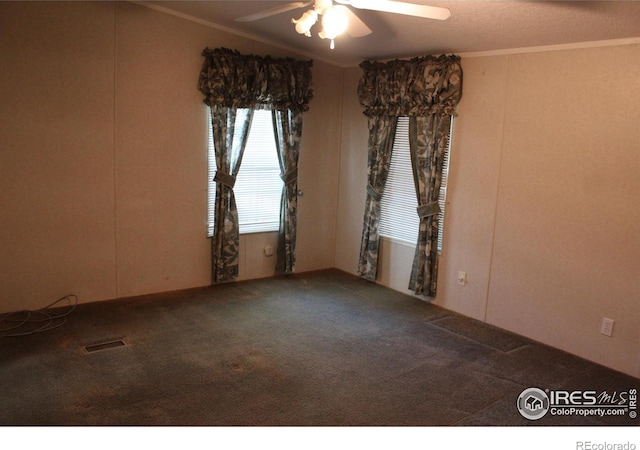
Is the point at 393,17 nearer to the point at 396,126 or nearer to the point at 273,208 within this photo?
the point at 396,126

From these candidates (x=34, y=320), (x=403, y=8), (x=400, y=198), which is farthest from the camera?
(x=400, y=198)

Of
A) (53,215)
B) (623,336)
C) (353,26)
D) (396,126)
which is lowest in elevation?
(623,336)

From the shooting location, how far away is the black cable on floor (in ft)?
13.8

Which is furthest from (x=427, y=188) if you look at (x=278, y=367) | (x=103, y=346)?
(x=103, y=346)

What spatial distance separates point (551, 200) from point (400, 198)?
1.64 meters

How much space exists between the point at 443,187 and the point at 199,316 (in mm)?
2510

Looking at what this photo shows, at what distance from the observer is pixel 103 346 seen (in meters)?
4.01

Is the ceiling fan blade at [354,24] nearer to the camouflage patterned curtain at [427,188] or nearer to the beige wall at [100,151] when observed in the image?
the camouflage patterned curtain at [427,188]

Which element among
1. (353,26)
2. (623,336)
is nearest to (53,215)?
(353,26)

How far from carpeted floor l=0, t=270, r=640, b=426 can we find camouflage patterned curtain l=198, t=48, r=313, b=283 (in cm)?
63

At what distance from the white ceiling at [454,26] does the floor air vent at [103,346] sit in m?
2.81

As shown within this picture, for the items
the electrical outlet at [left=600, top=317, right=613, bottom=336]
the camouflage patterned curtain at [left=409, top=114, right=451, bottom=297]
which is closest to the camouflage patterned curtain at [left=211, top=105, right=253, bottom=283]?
the camouflage patterned curtain at [left=409, top=114, right=451, bottom=297]

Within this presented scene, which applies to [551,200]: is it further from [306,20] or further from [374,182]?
[306,20]

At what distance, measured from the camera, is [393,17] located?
4.15 metres
